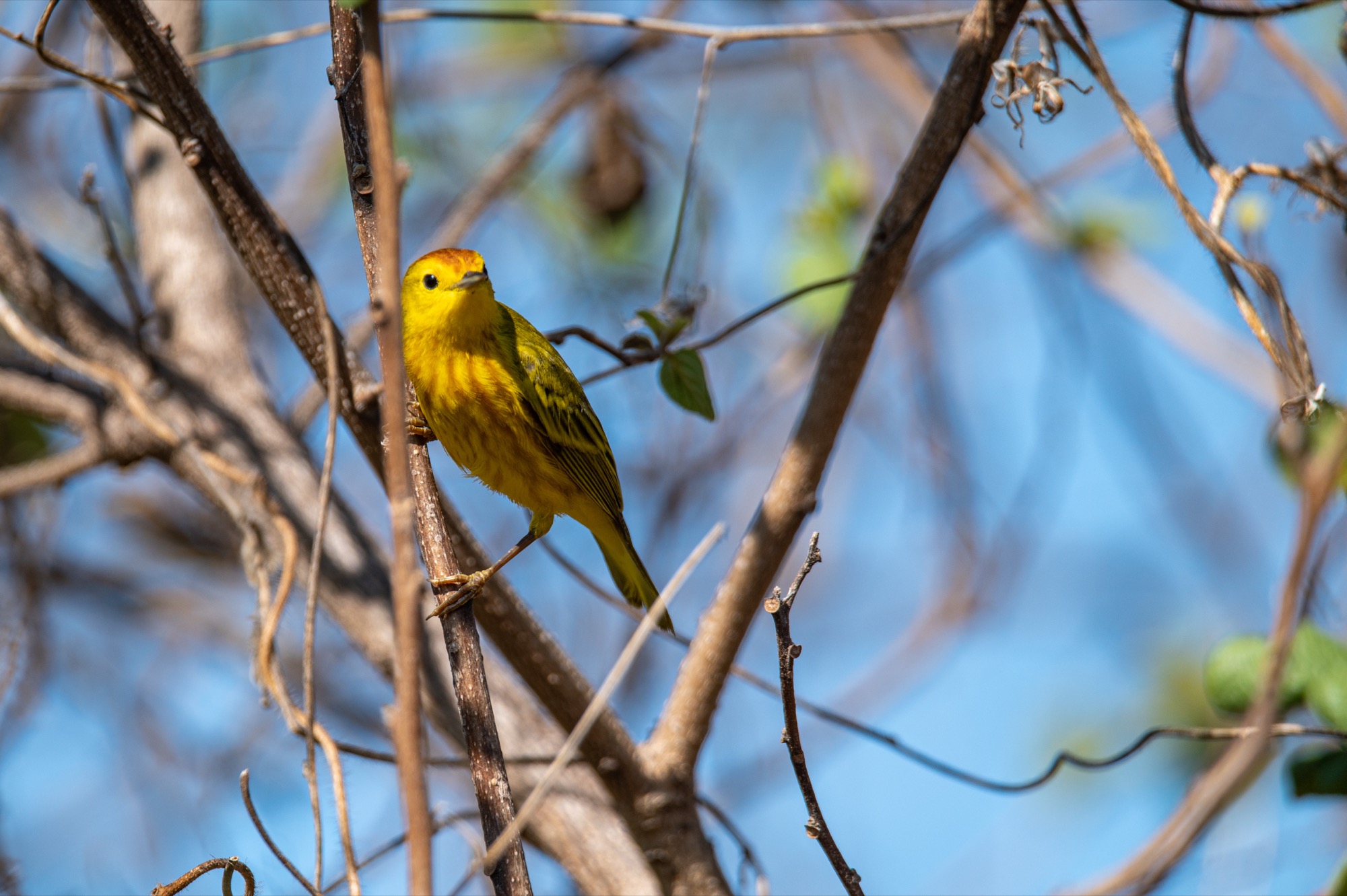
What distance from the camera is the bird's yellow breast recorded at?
9.62ft

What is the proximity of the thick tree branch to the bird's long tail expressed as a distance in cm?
103

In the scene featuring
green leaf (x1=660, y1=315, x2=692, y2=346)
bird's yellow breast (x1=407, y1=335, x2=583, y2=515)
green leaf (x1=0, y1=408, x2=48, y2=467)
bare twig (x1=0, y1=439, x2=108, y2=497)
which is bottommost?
green leaf (x1=660, y1=315, x2=692, y2=346)

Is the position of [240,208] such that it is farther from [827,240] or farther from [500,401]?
[827,240]

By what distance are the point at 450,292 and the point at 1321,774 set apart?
7.13 feet

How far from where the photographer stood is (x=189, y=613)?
512cm

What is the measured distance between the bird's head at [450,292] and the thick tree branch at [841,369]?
1.03 meters

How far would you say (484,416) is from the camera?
9.82 feet

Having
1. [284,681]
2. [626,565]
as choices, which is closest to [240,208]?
[284,681]

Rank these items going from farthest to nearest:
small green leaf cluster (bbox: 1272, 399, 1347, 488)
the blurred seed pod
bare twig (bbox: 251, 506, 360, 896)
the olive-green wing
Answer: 1. the blurred seed pod
2. the olive-green wing
3. small green leaf cluster (bbox: 1272, 399, 1347, 488)
4. bare twig (bbox: 251, 506, 360, 896)

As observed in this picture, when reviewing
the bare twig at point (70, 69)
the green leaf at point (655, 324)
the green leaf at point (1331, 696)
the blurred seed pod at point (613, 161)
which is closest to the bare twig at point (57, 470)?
the bare twig at point (70, 69)

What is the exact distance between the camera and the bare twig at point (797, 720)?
4.61ft

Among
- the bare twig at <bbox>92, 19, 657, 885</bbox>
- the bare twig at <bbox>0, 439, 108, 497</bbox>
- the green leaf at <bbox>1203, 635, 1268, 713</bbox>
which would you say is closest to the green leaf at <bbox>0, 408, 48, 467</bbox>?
the bare twig at <bbox>0, 439, 108, 497</bbox>

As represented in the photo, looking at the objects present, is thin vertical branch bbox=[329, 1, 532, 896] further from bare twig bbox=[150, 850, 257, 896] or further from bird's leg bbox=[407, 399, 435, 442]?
bird's leg bbox=[407, 399, 435, 442]

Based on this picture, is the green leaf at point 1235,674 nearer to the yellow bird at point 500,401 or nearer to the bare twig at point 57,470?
the yellow bird at point 500,401
